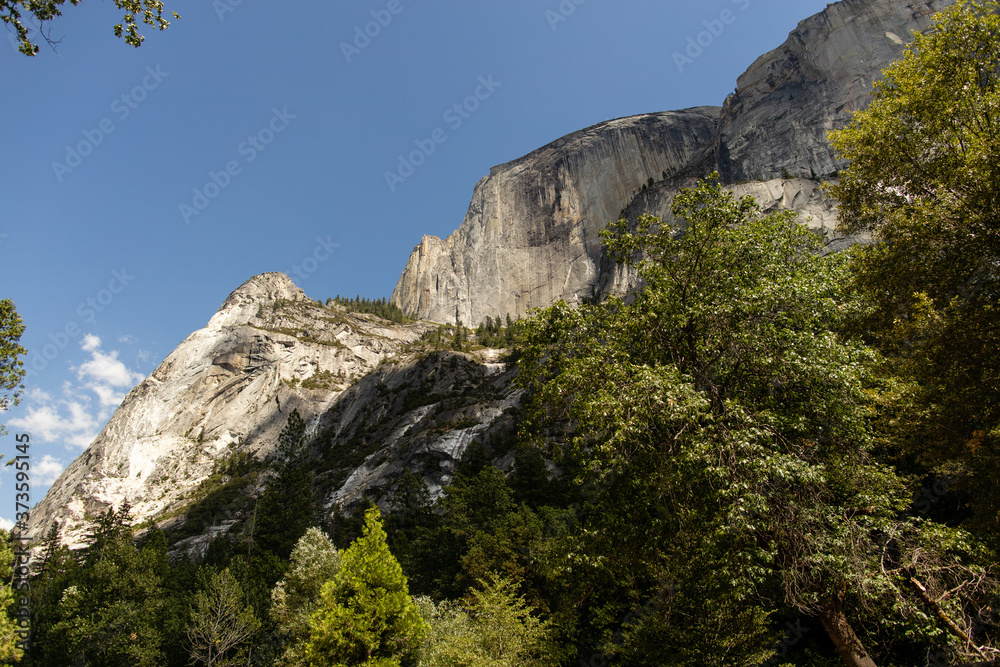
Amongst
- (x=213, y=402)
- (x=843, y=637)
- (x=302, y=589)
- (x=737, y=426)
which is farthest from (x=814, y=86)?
(x=213, y=402)

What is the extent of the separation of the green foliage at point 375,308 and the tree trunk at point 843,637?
145406 mm

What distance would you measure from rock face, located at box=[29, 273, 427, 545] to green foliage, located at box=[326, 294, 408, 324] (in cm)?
705

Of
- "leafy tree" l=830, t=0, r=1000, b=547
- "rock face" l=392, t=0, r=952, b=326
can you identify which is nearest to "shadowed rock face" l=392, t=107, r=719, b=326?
"rock face" l=392, t=0, r=952, b=326

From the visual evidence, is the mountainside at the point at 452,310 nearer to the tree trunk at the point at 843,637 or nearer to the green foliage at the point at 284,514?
the green foliage at the point at 284,514

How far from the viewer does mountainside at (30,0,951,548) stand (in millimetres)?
82000

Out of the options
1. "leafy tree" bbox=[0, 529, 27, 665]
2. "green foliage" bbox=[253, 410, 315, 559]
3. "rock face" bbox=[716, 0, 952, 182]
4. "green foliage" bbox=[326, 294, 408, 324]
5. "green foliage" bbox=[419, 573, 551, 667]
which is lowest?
"green foliage" bbox=[419, 573, 551, 667]

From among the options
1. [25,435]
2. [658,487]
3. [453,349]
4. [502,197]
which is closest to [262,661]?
[25,435]

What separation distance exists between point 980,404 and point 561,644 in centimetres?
1966

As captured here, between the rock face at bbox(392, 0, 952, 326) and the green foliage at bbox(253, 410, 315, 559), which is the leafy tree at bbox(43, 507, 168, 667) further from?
the rock face at bbox(392, 0, 952, 326)

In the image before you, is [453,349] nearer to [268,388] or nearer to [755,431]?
[268,388]

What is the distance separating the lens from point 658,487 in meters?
9.03

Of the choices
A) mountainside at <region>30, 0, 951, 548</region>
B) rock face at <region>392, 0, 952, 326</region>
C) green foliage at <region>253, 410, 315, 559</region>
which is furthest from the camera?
rock face at <region>392, 0, 952, 326</region>

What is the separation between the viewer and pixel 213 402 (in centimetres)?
12075

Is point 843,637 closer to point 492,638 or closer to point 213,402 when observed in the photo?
point 492,638
